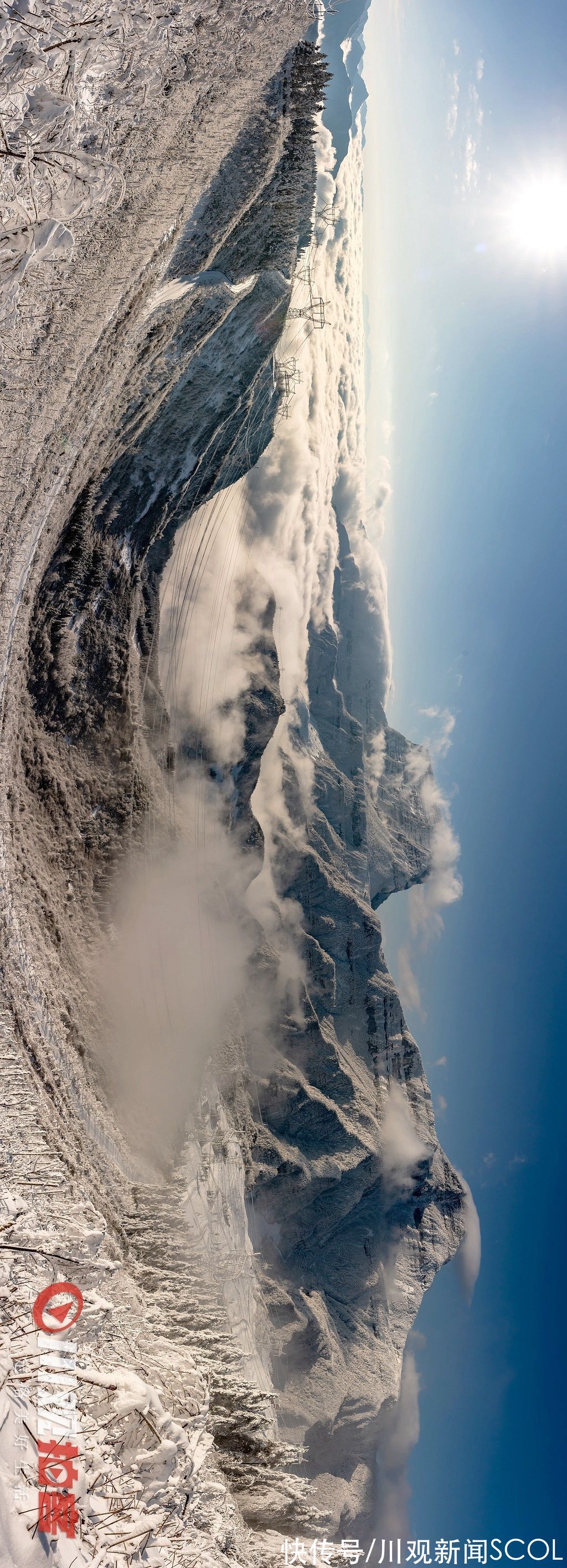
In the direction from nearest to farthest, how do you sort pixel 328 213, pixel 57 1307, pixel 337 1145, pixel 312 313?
pixel 57 1307 < pixel 337 1145 < pixel 328 213 < pixel 312 313

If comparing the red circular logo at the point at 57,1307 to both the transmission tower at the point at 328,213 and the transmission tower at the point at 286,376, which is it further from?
the transmission tower at the point at 328,213

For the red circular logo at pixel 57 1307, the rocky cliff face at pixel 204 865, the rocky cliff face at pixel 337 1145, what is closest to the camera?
the red circular logo at pixel 57 1307

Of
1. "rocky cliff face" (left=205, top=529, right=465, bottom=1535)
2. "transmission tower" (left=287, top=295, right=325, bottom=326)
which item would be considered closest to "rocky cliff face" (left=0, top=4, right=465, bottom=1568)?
"rocky cliff face" (left=205, top=529, right=465, bottom=1535)

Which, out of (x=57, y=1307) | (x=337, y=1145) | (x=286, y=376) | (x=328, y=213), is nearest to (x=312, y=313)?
(x=328, y=213)

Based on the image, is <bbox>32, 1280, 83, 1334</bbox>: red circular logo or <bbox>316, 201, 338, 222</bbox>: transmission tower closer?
<bbox>32, 1280, 83, 1334</bbox>: red circular logo

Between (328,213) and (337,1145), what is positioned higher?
(328,213)

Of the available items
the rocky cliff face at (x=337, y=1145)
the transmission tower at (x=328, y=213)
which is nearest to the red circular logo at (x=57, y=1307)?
the rocky cliff face at (x=337, y=1145)

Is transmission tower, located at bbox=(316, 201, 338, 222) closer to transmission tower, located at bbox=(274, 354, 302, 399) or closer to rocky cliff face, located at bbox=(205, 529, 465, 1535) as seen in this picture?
transmission tower, located at bbox=(274, 354, 302, 399)

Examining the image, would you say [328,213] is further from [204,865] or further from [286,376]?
[204,865]
